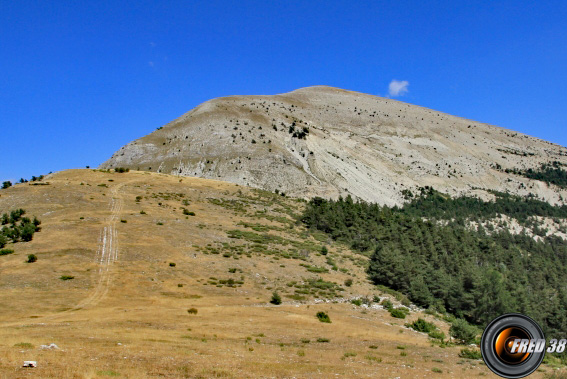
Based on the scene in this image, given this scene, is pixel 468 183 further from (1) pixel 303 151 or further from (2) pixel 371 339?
(2) pixel 371 339

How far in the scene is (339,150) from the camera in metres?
106

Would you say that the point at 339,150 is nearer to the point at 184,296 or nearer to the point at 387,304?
the point at 387,304

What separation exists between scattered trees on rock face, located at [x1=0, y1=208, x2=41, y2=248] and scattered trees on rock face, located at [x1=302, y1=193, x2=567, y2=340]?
36.7 m

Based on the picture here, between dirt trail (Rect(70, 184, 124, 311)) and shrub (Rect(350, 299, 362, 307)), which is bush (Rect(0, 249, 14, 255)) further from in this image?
shrub (Rect(350, 299, 362, 307))

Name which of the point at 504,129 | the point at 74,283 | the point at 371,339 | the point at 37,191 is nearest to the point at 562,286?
the point at 371,339

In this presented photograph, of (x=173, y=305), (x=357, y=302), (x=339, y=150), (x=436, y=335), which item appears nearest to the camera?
(x=436, y=335)

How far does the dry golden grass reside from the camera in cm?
1380

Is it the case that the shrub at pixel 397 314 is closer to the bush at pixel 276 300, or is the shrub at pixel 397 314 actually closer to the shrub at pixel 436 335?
the shrub at pixel 436 335

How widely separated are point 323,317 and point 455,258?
36.8 metres

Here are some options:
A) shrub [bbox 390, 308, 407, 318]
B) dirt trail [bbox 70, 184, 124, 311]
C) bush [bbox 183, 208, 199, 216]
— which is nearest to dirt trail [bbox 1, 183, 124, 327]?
dirt trail [bbox 70, 184, 124, 311]

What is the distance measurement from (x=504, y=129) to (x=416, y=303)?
166 metres

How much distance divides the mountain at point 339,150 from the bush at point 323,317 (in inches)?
2147

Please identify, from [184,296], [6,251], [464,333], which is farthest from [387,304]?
[6,251]

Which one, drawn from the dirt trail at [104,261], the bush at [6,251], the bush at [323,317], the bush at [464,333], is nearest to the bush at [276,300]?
the bush at [323,317]
